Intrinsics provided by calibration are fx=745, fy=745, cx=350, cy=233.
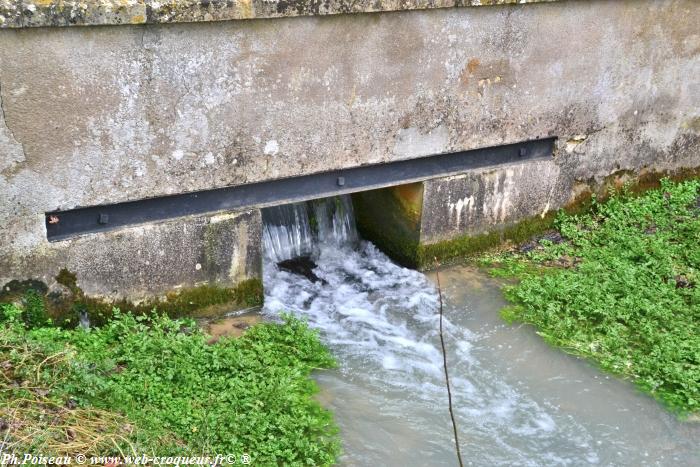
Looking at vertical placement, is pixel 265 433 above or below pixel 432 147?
below

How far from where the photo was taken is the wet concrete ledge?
412 cm

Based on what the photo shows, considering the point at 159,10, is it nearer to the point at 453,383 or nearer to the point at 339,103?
the point at 339,103

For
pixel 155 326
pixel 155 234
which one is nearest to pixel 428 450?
pixel 155 326

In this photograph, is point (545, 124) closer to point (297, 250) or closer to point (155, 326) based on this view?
point (297, 250)

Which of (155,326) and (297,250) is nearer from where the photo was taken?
(155,326)

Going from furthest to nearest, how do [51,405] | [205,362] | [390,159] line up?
[390,159] → [205,362] → [51,405]

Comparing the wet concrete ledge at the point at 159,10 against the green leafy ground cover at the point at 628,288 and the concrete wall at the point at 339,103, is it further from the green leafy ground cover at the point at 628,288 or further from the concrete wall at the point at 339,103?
the green leafy ground cover at the point at 628,288

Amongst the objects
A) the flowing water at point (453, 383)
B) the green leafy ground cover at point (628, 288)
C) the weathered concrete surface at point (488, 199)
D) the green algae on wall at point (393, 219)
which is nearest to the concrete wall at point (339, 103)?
the weathered concrete surface at point (488, 199)

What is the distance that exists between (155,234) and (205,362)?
968mm

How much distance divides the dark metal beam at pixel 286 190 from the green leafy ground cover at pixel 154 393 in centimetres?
62

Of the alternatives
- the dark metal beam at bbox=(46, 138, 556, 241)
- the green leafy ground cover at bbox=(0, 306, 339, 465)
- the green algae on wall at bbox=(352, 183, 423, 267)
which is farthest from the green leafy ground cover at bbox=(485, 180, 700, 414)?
the green leafy ground cover at bbox=(0, 306, 339, 465)

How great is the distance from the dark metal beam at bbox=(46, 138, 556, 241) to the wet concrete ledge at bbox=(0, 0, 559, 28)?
1.19 meters

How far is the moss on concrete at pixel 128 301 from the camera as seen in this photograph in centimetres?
475

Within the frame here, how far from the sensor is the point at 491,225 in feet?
21.7
